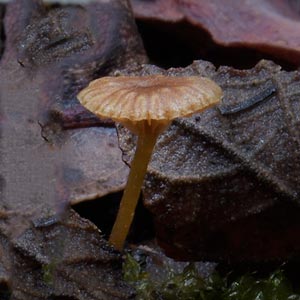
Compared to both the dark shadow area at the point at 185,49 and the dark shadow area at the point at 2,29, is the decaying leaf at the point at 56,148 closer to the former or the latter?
the dark shadow area at the point at 2,29

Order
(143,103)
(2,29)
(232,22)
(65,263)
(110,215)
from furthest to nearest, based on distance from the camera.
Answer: (232,22) → (2,29) → (110,215) → (65,263) → (143,103)

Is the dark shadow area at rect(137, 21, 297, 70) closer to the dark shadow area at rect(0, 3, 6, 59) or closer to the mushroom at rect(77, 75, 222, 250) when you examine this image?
the dark shadow area at rect(0, 3, 6, 59)

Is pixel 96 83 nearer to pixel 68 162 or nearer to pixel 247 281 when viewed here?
pixel 68 162

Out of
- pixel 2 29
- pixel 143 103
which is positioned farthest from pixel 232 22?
pixel 143 103

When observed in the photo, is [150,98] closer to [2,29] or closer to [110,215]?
[110,215]

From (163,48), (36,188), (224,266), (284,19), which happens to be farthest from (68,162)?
(284,19)

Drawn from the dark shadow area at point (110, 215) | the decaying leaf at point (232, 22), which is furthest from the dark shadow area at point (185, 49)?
the dark shadow area at point (110, 215)

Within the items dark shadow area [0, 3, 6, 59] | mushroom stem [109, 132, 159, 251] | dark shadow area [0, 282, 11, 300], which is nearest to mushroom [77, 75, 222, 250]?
mushroom stem [109, 132, 159, 251]
